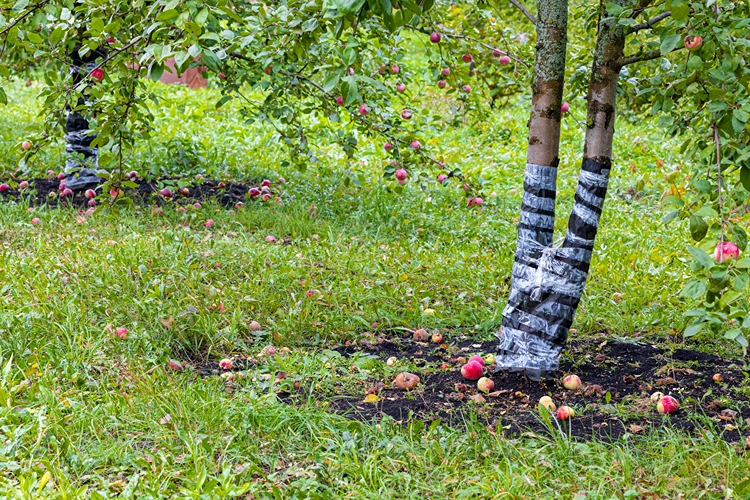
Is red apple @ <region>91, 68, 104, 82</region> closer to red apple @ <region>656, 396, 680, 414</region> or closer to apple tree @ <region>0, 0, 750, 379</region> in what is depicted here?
apple tree @ <region>0, 0, 750, 379</region>

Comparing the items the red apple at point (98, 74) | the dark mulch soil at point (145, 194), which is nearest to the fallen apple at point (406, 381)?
the red apple at point (98, 74)

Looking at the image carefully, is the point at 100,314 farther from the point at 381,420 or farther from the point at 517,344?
the point at 517,344

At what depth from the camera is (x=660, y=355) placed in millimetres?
3246

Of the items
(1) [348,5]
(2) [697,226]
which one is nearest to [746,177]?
(2) [697,226]

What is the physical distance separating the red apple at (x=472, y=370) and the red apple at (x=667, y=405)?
0.68 metres

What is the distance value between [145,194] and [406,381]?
3.64 metres

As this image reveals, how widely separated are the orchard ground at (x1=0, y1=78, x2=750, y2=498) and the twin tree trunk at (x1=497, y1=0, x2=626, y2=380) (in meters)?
0.17

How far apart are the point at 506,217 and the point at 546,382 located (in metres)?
2.80

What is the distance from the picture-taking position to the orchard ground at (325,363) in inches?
90.0

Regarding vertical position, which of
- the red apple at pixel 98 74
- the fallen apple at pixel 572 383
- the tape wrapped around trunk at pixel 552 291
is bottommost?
the fallen apple at pixel 572 383

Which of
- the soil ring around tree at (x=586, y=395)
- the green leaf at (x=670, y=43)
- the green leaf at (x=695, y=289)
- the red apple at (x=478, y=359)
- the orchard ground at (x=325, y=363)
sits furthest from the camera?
the red apple at (x=478, y=359)

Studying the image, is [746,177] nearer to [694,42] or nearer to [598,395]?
[694,42]

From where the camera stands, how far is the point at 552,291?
2938mm

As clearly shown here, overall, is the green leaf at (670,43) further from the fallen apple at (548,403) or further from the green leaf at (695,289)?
the fallen apple at (548,403)
